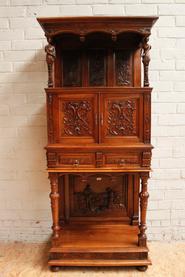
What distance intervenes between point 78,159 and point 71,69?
822 millimetres

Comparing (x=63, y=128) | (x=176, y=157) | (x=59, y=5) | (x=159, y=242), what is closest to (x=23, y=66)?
(x=59, y=5)

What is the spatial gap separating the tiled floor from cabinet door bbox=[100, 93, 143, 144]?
3.41 ft

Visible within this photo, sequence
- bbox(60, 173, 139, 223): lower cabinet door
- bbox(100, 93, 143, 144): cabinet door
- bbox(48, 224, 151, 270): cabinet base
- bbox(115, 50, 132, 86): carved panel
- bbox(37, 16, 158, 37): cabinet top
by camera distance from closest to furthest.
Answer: bbox(37, 16, 158, 37): cabinet top < bbox(100, 93, 143, 144): cabinet door < bbox(48, 224, 151, 270): cabinet base < bbox(115, 50, 132, 86): carved panel < bbox(60, 173, 139, 223): lower cabinet door

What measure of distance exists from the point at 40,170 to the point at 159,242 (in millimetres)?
1328

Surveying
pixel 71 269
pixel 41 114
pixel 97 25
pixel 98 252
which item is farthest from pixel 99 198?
pixel 97 25

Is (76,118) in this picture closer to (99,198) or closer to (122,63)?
→ (122,63)

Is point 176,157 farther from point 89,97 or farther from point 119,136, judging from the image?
point 89,97

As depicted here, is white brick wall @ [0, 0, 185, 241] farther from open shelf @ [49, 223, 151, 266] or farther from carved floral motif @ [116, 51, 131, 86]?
open shelf @ [49, 223, 151, 266]

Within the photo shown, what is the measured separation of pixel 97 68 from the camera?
2.19 m

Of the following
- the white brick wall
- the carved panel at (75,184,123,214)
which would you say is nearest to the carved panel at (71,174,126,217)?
the carved panel at (75,184,123,214)

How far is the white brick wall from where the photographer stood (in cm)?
221

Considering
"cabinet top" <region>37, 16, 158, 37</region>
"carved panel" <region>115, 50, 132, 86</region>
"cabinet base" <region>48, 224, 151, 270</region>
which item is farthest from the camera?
"carved panel" <region>115, 50, 132, 86</region>

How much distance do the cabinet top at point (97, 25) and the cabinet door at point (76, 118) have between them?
441mm

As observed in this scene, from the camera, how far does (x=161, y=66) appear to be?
7.40 feet
